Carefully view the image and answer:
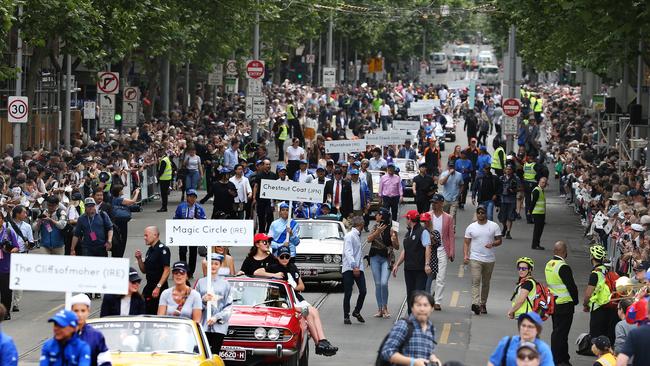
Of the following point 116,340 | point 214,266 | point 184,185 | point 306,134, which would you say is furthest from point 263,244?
point 306,134

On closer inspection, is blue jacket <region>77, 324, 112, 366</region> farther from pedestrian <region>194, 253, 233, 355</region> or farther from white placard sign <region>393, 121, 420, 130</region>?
white placard sign <region>393, 121, 420, 130</region>

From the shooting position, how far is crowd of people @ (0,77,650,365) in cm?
1583

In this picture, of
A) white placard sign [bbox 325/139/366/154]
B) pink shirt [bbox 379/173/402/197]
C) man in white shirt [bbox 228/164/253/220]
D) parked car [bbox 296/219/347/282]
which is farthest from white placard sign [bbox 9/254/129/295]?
white placard sign [bbox 325/139/366/154]

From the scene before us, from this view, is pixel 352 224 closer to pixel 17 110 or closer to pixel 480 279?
pixel 480 279

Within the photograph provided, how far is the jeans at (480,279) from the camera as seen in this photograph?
2288 centimetres

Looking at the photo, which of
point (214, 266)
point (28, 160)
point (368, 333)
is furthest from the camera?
point (28, 160)

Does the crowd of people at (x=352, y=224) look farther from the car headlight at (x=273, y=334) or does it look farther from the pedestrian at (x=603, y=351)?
the car headlight at (x=273, y=334)

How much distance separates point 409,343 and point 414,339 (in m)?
0.05

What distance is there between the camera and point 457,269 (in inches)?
1138

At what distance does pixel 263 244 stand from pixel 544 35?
82.8ft

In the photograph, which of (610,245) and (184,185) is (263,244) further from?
(184,185)

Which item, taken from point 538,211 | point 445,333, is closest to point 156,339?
point 445,333

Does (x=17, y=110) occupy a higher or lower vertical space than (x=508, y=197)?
higher

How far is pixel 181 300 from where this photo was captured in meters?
16.0
